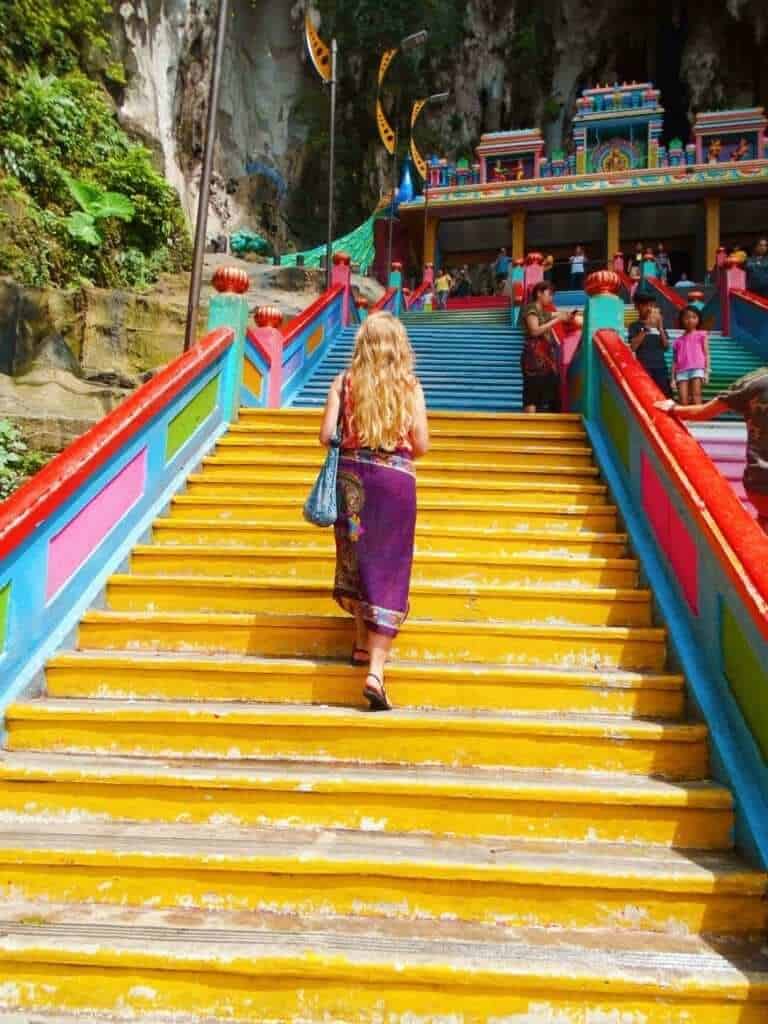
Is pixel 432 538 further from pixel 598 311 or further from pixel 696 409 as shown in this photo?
pixel 598 311

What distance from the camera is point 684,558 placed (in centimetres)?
336

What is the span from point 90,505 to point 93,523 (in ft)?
0.32

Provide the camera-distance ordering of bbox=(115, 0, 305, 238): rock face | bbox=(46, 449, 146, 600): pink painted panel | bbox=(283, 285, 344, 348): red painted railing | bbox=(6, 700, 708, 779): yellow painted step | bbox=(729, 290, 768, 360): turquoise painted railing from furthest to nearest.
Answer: bbox=(115, 0, 305, 238): rock face < bbox=(729, 290, 768, 360): turquoise painted railing < bbox=(283, 285, 344, 348): red painted railing < bbox=(46, 449, 146, 600): pink painted panel < bbox=(6, 700, 708, 779): yellow painted step

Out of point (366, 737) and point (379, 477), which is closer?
point (366, 737)

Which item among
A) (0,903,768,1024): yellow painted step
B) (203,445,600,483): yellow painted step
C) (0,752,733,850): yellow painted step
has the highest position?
(203,445,600,483): yellow painted step

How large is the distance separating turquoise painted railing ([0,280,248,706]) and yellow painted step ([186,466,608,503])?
0.23 m

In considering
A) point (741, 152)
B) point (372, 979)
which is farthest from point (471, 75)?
point (372, 979)

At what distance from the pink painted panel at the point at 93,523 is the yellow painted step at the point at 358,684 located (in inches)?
16.9

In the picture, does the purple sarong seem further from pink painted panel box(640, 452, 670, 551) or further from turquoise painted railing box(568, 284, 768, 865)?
pink painted panel box(640, 452, 670, 551)

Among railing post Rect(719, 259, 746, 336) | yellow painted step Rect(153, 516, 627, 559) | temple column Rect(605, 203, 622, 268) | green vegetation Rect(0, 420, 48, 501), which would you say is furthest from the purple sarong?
temple column Rect(605, 203, 622, 268)

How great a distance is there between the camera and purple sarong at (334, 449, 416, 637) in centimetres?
302

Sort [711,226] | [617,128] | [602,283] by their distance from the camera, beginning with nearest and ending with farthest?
[602,283] < [711,226] < [617,128]

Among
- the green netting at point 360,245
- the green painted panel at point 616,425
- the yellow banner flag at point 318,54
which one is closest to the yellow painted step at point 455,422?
the green painted panel at point 616,425

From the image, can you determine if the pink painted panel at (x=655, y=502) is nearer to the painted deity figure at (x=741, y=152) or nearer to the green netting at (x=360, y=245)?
the green netting at (x=360, y=245)
